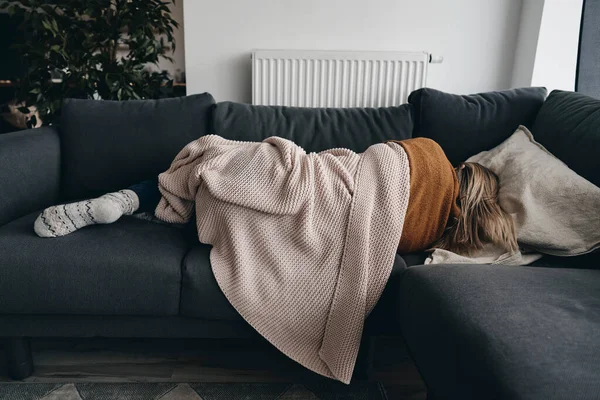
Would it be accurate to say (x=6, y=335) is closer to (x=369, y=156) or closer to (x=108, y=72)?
(x=369, y=156)

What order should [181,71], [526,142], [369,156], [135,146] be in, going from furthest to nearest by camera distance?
1. [181,71]
2. [135,146]
3. [526,142]
4. [369,156]

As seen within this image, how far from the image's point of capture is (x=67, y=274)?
112 centimetres

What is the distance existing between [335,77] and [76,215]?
1.54 metres

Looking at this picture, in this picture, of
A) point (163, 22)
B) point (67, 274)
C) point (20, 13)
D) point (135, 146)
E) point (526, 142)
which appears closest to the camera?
point (67, 274)

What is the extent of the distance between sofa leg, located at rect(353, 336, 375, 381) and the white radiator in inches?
58.3

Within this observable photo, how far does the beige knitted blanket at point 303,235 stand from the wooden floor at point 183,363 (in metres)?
0.23

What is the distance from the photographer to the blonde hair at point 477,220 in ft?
4.01

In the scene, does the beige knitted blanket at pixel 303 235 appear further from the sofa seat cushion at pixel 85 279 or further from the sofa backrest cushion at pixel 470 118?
the sofa backrest cushion at pixel 470 118

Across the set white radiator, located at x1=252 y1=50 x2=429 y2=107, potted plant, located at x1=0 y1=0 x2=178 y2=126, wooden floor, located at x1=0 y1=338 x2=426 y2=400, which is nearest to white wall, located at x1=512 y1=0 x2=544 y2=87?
white radiator, located at x1=252 y1=50 x2=429 y2=107

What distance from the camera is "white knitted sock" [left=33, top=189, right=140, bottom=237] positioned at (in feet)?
3.94

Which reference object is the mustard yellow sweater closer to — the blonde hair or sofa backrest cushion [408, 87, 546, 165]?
the blonde hair

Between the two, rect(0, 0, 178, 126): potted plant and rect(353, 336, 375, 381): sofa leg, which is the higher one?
rect(0, 0, 178, 126): potted plant

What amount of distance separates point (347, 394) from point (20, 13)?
2156mm

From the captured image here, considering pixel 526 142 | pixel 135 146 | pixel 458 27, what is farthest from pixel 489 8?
pixel 135 146
